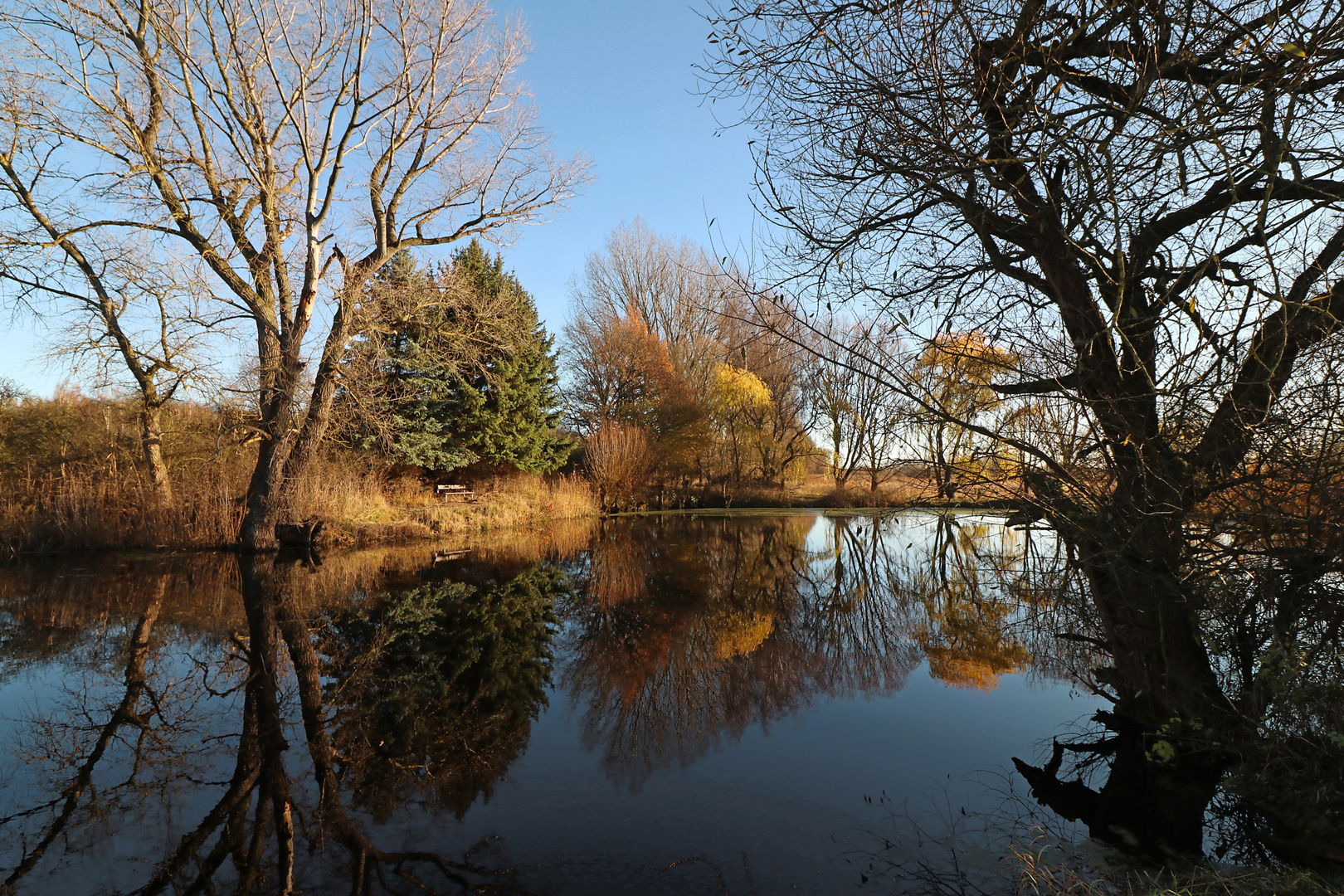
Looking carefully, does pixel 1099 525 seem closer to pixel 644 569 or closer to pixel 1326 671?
pixel 1326 671

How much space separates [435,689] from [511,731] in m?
0.97

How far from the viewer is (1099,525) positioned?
149 inches

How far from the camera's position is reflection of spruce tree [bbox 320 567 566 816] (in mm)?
3854

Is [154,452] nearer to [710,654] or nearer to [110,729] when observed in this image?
[110,729]

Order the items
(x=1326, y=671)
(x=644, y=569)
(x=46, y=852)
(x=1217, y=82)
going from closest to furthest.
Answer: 1. (x=1217, y=82)
2. (x=46, y=852)
3. (x=1326, y=671)
4. (x=644, y=569)

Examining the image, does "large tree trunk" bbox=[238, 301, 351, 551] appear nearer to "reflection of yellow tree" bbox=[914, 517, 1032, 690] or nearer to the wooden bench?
the wooden bench

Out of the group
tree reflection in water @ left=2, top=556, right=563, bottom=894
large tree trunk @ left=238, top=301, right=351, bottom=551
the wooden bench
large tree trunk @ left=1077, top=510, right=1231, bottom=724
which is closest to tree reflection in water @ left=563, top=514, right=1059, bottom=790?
tree reflection in water @ left=2, top=556, right=563, bottom=894

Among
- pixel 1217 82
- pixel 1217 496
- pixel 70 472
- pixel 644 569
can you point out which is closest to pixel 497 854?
pixel 1217 496

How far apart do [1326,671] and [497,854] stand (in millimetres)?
3767

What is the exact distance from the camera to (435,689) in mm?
5258

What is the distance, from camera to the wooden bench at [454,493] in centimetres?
1944

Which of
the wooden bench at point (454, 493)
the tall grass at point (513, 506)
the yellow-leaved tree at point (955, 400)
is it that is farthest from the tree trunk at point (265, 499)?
the yellow-leaved tree at point (955, 400)

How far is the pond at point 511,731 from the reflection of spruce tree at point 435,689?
3 centimetres

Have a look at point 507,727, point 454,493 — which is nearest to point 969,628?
point 507,727
